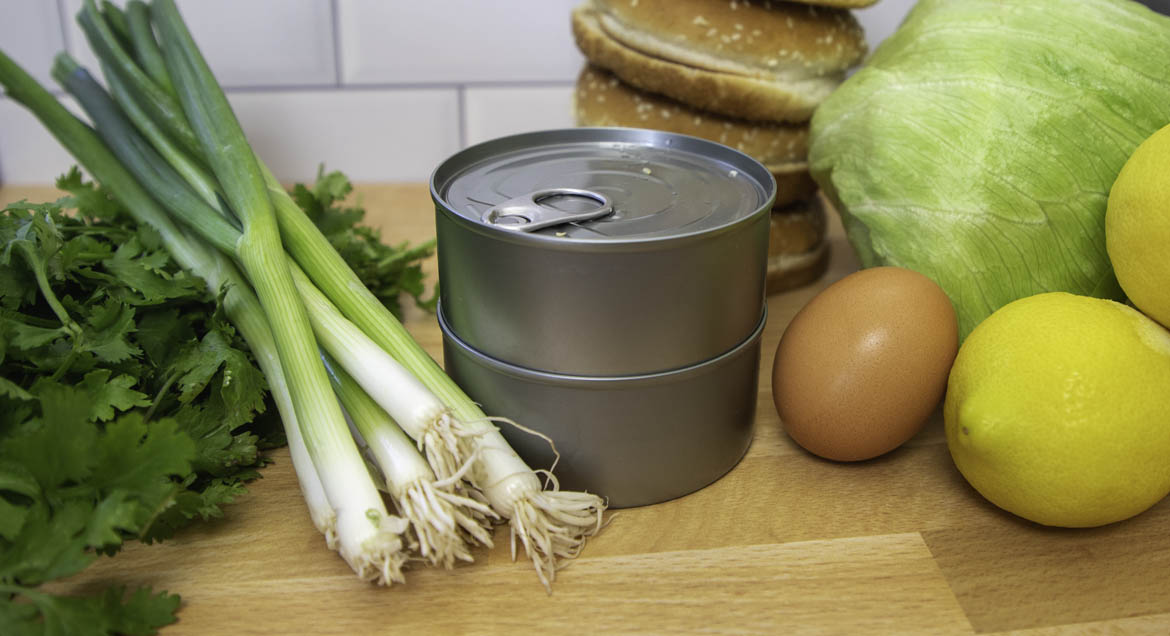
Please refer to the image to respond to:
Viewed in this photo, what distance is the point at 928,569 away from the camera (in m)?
0.65

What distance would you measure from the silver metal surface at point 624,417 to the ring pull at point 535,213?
103 millimetres

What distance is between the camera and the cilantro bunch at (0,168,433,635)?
0.57 meters

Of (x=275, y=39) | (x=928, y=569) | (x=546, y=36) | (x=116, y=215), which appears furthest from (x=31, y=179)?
(x=928, y=569)

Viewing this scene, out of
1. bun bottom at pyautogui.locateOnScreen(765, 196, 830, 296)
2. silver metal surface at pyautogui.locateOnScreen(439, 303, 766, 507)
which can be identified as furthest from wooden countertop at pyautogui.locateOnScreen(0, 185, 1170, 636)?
bun bottom at pyautogui.locateOnScreen(765, 196, 830, 296)

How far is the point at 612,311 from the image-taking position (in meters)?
0.64

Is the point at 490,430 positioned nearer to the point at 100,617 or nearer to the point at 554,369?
the point at 554,369

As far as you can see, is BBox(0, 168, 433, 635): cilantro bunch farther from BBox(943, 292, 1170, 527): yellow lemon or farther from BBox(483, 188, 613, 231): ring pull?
BBox(943, 292, 1170, 527): yellow lemon

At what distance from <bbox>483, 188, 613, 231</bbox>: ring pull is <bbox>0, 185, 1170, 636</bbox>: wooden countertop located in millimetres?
233

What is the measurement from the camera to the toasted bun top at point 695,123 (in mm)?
1017

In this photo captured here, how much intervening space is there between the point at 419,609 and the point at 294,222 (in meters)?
0.38

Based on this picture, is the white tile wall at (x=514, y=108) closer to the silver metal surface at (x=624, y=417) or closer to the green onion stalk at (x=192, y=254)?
the green onion stalk at (x=192, y=254)

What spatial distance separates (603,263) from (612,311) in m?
0.04

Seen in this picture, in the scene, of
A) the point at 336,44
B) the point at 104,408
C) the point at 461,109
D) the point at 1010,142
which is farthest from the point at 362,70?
the point at 1010,142

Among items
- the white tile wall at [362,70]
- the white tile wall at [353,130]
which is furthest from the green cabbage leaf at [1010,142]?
the white tile wall at [353,130]
